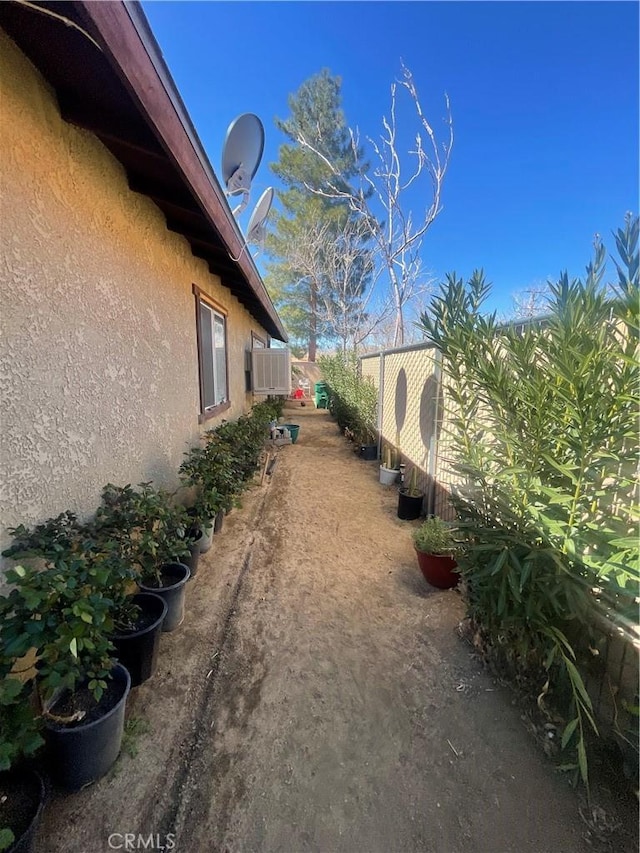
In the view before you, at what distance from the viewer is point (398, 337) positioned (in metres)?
11.1

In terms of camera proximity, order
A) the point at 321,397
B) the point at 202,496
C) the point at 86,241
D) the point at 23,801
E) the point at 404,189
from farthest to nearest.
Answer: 1. the point at 321,397
2. the point at 404,189
3. the point at 202,496
4. the point at 86,241
5. the point at 23,801

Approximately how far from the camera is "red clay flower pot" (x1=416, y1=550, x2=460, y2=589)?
2.98 metres

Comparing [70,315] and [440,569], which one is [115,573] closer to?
[70,315]

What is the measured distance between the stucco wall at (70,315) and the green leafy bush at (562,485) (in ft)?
7.58

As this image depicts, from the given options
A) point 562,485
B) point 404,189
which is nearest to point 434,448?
point 562,485

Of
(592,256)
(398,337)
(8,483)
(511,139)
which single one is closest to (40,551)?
(8,483)

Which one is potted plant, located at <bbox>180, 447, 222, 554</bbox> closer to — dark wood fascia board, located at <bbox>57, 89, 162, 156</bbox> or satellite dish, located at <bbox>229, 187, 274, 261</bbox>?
dark wood fascia board, located at <bbox>57, 89, 162, 156</bbox>

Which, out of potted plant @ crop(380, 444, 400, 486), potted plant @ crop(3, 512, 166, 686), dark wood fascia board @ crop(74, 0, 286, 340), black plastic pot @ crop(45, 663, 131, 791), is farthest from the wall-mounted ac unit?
black plastic pot @ crop(45, 663, 131, 791)

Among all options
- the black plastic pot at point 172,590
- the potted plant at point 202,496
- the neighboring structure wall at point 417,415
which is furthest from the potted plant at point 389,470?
the black plastic pot at point 172,590

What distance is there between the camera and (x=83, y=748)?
1483 millimetres

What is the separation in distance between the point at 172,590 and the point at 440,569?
2.15 meters

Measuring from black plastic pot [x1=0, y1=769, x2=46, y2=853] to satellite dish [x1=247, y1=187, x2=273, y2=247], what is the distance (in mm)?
5550

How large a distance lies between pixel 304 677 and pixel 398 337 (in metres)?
10.3

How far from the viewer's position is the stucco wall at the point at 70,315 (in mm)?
1540
